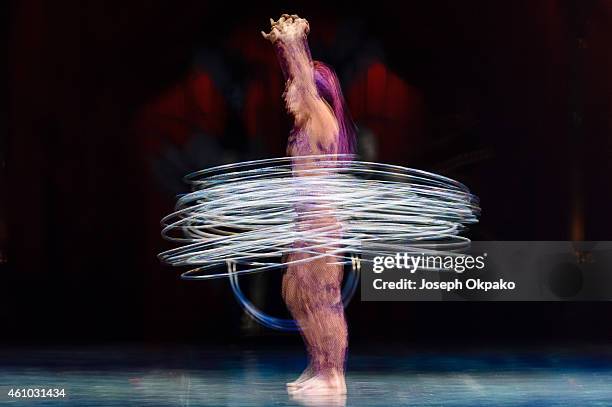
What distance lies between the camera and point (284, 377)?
29.9ft

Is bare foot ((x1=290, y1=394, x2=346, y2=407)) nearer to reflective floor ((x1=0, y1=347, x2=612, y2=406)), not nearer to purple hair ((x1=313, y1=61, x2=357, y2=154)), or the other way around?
reflective floor ((x1=0, y1=347, x2=612, y2=406))

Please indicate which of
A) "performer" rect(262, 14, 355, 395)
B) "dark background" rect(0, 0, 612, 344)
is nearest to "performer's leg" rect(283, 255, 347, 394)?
"performer" rect(262, 14, 355, 395)

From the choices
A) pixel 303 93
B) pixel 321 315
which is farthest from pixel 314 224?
pixel 303 93

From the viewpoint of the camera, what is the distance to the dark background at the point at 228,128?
1088cm

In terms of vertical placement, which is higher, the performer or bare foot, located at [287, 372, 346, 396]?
the performer

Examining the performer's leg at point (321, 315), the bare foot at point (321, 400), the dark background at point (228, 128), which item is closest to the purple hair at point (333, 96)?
the performer's leg at point (321, 315)

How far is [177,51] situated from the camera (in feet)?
35.9

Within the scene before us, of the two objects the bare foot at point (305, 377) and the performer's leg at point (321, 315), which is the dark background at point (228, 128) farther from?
the performer's leg at point (321, 315)

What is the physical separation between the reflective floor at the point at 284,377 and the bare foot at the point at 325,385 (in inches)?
4.3

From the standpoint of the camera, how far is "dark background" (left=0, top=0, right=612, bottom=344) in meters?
10.9

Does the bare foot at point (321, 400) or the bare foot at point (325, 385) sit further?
the bare foot at point (325, 385)

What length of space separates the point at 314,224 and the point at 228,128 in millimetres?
3140

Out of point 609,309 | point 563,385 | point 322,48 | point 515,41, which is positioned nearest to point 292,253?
point 563,385

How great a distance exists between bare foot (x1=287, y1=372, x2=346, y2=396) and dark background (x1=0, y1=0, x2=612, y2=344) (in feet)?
10.1
